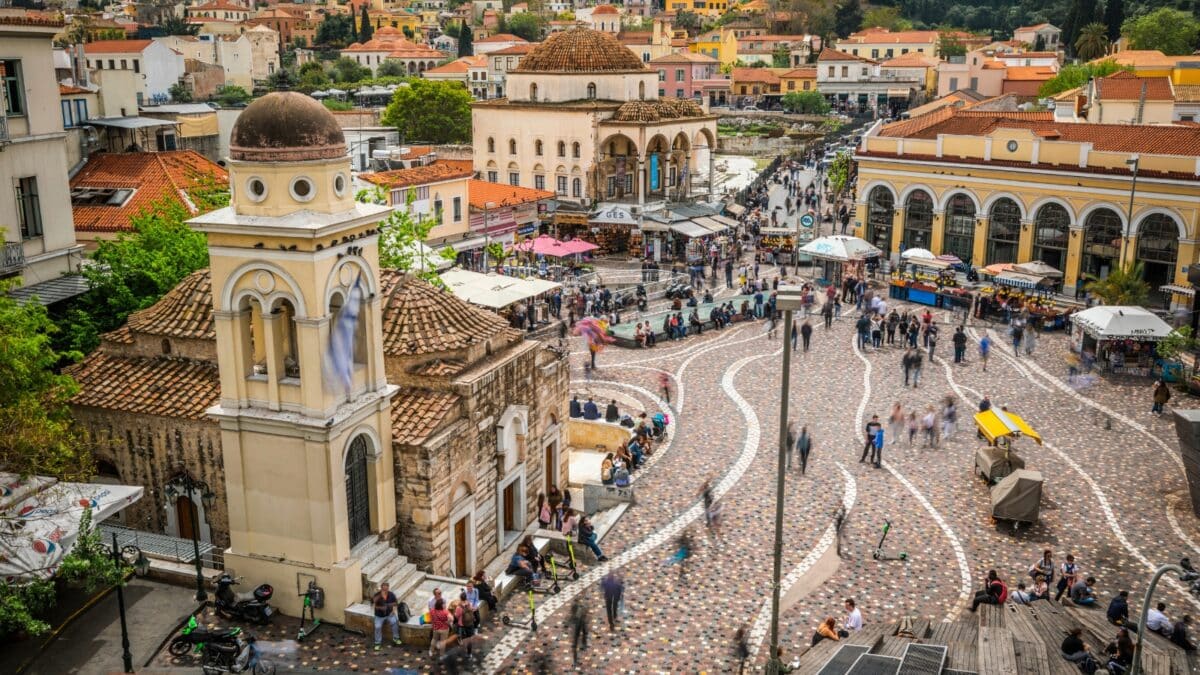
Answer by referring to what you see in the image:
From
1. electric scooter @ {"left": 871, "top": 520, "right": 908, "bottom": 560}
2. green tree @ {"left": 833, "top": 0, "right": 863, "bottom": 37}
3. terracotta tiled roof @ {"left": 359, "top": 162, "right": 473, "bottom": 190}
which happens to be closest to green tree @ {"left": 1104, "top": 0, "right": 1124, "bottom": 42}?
green tree @ {"left": 833, "top": 0, "right": 863, "bottom": 37}

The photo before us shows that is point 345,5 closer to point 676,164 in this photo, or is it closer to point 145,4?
point 145,4

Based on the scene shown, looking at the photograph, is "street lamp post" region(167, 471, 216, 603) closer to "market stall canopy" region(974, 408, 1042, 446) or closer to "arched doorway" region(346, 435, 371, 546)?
"arched doorway" region(346, 435, 371, 546)

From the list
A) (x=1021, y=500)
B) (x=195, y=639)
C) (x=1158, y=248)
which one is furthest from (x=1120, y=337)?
(x=195, y=639)

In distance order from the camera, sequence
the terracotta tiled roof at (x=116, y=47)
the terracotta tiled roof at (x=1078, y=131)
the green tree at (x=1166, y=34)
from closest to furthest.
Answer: the terracotta tiled roof at (x=1078, y=131) < the green tree at (x=1166, y=34) < the terracotta tiled roof at (x=116, y=47)

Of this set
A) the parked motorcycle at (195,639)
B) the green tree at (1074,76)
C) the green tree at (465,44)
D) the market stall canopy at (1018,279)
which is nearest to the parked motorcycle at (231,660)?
the parked motorcycle at (195,639)

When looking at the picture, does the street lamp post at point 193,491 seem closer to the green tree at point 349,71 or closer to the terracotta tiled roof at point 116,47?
the terracotta tiled roof at point 116,47

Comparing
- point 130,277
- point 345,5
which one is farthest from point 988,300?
point 345,5
